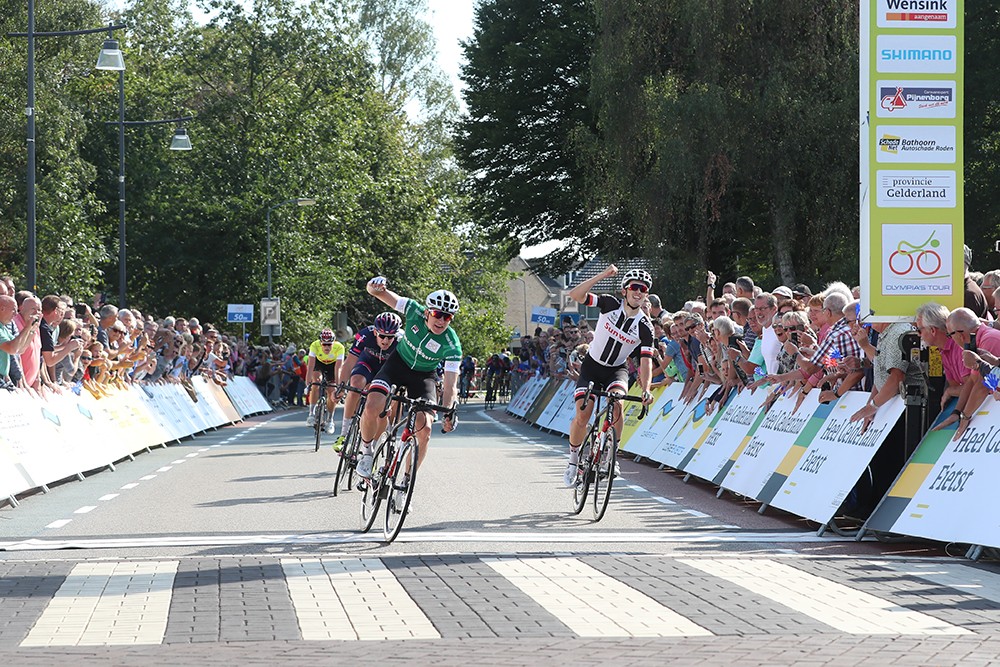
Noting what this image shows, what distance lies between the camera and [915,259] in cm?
1408

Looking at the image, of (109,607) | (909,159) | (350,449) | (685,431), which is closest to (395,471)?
(109,607)

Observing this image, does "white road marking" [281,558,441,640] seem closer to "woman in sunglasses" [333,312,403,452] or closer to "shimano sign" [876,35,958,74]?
"woman in sunglasses" [333,312,403,452]

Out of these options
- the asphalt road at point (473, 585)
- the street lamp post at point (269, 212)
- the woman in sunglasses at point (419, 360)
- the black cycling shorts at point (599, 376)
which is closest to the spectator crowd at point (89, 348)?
the asphalt road at point (473, 585)

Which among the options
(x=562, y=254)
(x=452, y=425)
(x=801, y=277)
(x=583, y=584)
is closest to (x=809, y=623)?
(x=583, y=584)

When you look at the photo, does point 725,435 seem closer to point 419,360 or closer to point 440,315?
point 419,360

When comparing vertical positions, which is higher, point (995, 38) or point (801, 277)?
point (995, 38)

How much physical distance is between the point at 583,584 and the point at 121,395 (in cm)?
1561

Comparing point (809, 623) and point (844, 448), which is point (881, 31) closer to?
point (844, 448)

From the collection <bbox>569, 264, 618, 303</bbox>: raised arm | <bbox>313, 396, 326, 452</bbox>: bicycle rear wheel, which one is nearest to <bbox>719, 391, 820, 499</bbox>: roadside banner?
<bbox>569, 264, 618, 303</bbox>: raised arm

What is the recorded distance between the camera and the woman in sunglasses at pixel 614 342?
14.2 metres

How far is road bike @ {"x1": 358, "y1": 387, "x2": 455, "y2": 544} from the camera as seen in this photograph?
12.1 meters

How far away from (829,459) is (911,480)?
1.30 metres

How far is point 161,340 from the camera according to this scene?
2975cm

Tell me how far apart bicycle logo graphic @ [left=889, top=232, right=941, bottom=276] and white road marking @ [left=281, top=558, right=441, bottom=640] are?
5735mm
